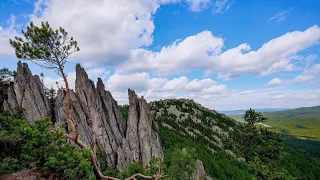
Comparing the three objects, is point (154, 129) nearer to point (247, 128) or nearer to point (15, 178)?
point (247, 128)

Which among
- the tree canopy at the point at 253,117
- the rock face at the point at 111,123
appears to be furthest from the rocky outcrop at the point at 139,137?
the tree canopy at the point at 253,117

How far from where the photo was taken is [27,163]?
709 inches

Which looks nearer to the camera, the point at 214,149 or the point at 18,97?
the point at 18,97

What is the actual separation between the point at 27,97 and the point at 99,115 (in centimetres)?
1799

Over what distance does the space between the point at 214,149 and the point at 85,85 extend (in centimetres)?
10344

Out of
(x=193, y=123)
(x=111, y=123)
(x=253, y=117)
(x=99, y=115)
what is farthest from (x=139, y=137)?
(x=193, y=123)

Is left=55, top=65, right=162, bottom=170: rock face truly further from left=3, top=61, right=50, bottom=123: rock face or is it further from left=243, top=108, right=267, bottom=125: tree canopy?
left=243, top=108, right=267, bottom=125: tree canopy

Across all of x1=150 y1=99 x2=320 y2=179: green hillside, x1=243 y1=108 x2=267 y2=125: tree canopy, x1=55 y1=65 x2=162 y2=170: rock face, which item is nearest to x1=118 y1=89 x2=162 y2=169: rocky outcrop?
x1=55 y1=65 x2=162 y2=170: rock face

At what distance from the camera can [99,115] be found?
5800cm

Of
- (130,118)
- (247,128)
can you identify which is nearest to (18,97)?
(130,118)

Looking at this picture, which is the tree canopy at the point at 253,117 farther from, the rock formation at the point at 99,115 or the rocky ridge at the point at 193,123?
the rocky ridge at the point at 193,123

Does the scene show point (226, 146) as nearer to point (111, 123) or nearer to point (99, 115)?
point (99, 115)

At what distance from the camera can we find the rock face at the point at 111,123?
2169 inches

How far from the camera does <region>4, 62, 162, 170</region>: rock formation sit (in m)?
52.1
